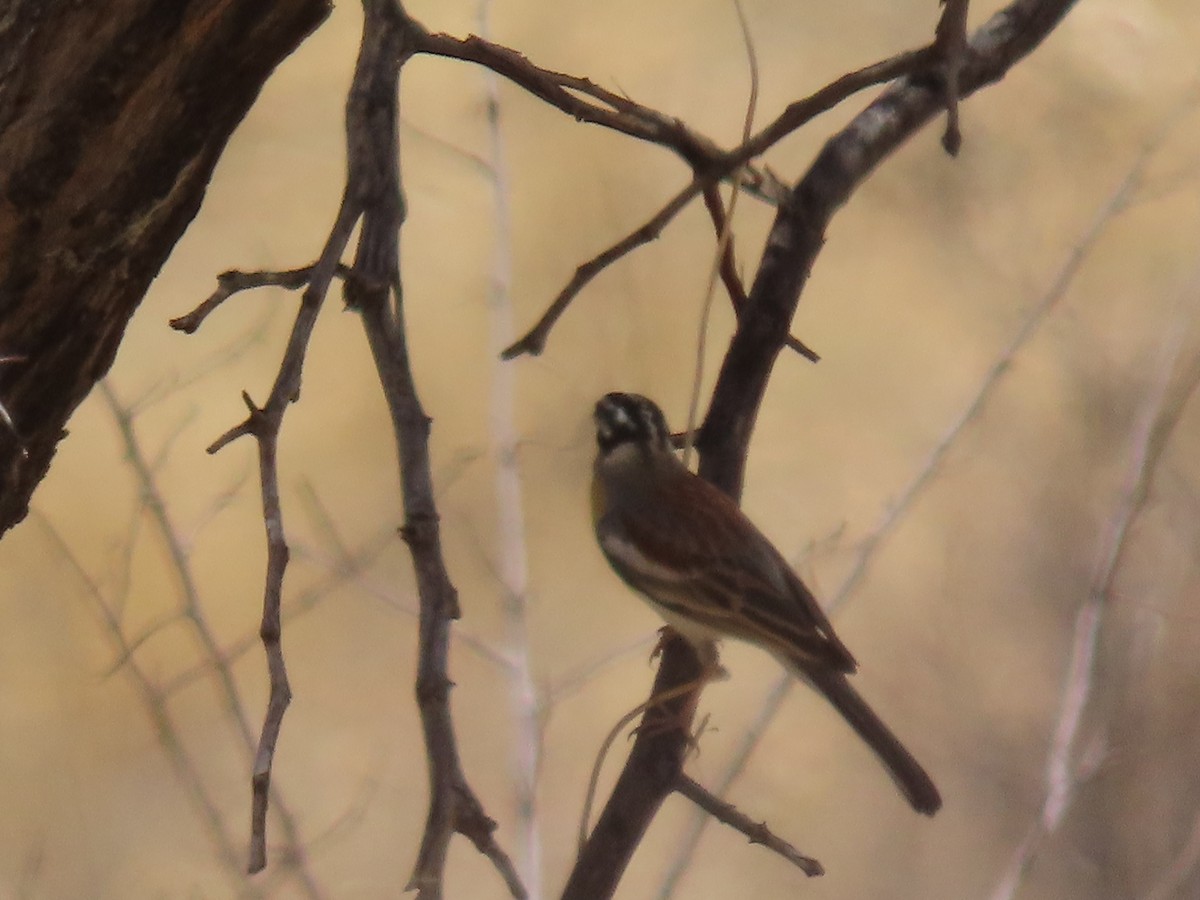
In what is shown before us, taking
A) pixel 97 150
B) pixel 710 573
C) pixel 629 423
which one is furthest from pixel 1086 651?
pixel 97 150

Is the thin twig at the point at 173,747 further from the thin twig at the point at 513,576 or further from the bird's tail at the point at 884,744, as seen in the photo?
the bird's tail at the point at 884,744

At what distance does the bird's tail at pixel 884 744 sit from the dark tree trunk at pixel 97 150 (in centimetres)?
127

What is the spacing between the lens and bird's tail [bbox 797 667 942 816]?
7.14 feet

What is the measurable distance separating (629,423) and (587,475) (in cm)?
171

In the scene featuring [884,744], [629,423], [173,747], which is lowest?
[173,747]

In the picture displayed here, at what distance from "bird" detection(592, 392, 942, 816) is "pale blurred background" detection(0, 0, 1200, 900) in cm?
147

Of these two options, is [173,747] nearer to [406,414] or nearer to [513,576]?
[513,576]

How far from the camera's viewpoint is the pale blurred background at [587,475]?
4.52 metres

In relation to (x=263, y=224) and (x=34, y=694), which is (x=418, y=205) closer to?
(x=263, y=224)

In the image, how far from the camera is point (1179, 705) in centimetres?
467

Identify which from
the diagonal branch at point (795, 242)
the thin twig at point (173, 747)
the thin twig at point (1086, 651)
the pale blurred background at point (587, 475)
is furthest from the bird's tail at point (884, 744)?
the pale blurred background at point (587, 475)

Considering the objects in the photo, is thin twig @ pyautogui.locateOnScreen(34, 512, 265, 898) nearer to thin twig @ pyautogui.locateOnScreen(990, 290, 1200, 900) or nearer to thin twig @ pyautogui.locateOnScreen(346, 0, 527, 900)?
thin twig @ pyautogui.locateOnScreen(990, 290, 1200, 900)

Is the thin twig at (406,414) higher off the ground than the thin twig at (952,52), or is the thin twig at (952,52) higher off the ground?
the thin twig at (952,52)

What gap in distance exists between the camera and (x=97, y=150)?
1577mm
